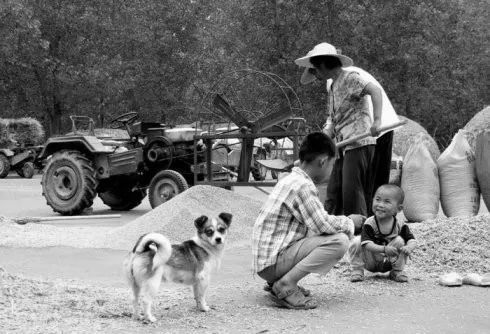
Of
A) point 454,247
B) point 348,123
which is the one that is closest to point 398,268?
point 454,247

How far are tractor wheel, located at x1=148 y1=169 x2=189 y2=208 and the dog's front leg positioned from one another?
259 inches

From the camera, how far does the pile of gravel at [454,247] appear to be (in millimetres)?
6035

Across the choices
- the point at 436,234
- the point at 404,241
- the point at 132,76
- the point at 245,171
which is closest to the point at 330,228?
the point at 404,241

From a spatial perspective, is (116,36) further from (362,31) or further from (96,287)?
(96,287)

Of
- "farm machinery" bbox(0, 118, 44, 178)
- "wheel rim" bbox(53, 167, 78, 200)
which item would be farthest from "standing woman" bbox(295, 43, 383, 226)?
"farm machinery" bbox(0, 118, 44, 178)

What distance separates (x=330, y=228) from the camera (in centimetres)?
465

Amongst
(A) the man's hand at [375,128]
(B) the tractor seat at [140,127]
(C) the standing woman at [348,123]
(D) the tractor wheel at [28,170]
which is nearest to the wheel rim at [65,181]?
(B) the tractor seat at [140,127]

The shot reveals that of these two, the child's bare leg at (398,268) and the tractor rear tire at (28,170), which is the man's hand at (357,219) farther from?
the tractor rear tire at (28,170)

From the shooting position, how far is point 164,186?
36.9ft

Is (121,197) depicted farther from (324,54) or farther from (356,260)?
(356,260)

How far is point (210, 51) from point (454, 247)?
2516 cm

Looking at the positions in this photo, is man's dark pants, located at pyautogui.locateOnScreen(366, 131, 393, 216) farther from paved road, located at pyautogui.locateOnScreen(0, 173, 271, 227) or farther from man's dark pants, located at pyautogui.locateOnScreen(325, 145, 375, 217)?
paved road, located at pyautogui.locateOnScreen(0, 173, 271, 227)

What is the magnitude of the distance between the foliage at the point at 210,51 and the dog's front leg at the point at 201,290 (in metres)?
18.9

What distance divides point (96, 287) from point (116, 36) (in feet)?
89.0
